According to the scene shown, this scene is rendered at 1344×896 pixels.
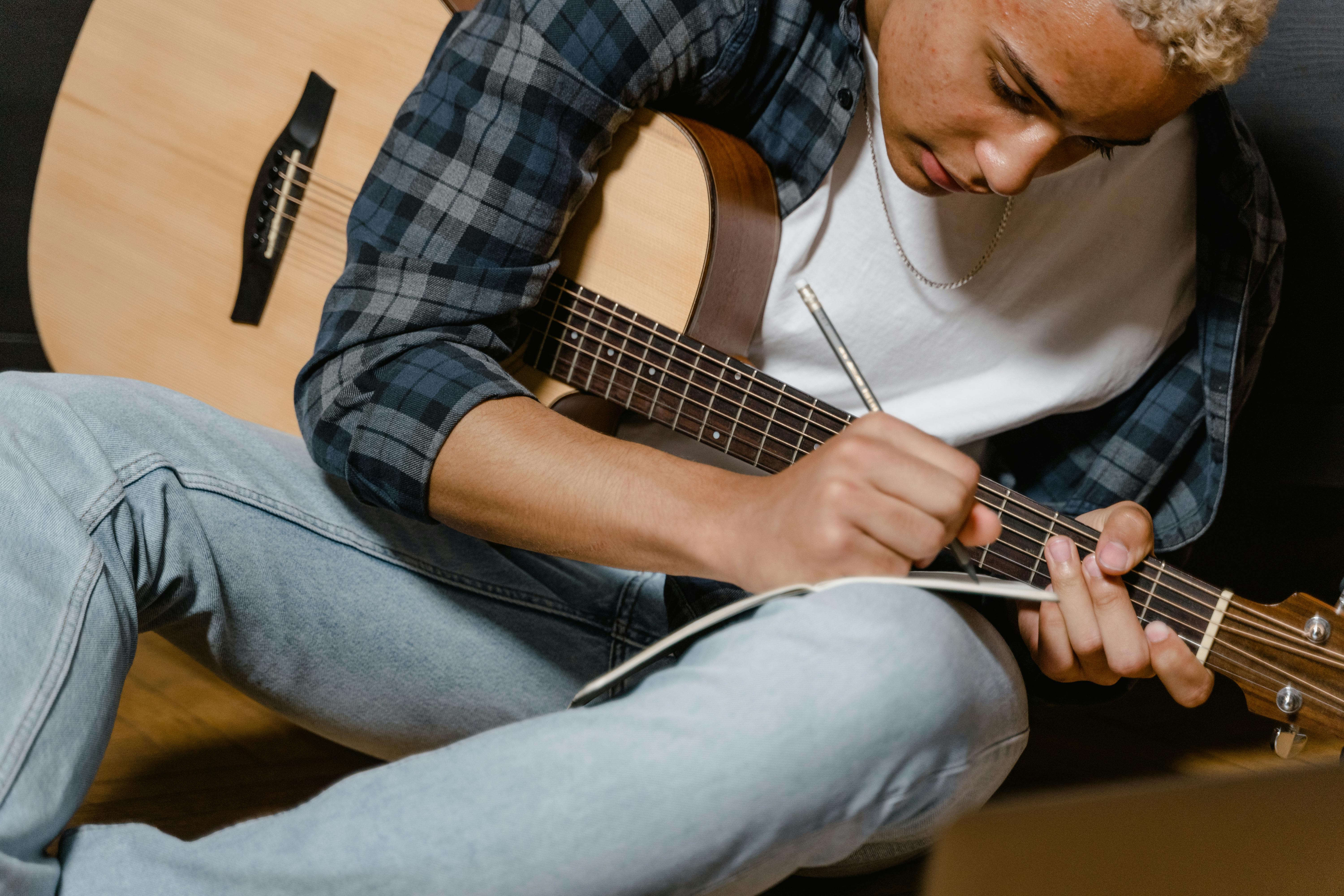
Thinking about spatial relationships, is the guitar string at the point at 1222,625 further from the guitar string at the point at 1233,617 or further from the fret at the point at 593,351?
the fret at the point at 593,351

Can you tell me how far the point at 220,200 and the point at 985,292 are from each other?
0.90m

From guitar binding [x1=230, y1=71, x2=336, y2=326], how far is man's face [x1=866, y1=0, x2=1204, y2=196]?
0.64 m

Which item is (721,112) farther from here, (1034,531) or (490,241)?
(1034,531)

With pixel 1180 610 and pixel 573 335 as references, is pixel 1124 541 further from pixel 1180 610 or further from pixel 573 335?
pixel 573 335

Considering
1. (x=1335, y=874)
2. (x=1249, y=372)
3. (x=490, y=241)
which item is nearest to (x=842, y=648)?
(x=1335, y=874)

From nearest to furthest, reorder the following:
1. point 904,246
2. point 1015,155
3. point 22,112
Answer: point 1015,155, point 904,246, point 22,112

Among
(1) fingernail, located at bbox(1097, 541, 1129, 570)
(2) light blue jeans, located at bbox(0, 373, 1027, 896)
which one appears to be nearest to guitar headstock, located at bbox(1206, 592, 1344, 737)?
(1) fingernail, located at bbox(1097, 541, 1129, 570)

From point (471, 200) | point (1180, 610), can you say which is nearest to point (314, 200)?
point (471, 200)

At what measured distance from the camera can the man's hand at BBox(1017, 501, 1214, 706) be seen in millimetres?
772

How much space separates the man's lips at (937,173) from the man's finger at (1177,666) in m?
0.43

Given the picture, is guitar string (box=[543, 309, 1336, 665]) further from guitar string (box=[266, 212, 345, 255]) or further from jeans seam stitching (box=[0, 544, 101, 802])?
jeans seam stitching (box=[0, 544, 101, 802])

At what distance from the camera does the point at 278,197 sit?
1.05 metres

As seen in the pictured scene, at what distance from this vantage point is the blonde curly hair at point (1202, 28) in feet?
2.17

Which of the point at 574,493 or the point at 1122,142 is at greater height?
the point at 1122,142
